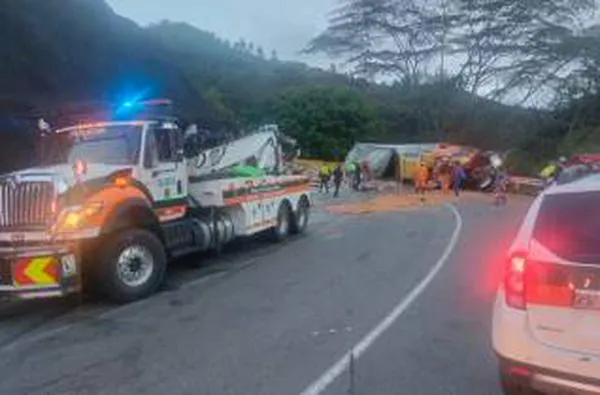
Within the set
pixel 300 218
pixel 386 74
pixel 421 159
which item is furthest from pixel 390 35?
pixel 300 218

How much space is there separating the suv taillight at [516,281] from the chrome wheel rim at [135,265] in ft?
22.8

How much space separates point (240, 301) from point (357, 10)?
56.8m

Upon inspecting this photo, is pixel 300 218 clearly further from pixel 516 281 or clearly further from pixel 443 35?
pixel 443 35

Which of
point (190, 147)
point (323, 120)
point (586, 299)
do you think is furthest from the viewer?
point (323, 120)

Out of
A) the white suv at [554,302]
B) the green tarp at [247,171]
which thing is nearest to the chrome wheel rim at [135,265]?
the green tarp at [247,171]

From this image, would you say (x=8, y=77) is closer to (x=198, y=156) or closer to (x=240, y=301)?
(x=198, y=156)

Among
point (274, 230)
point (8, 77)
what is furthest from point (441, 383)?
point (8, 77)

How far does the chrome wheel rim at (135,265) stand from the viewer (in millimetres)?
11859

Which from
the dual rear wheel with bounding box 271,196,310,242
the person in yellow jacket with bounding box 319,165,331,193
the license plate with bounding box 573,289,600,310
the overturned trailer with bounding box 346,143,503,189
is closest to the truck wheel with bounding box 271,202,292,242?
the dual rear wheel with bounding box 271,196,310,242

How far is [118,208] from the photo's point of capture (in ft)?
39.2

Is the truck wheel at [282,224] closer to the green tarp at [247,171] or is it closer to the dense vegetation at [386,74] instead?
the green tarp at [247,171]

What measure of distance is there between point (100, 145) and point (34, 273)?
9.13ft

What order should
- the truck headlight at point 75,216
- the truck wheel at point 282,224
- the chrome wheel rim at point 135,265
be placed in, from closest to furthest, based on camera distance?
the truck headlight at point 75,216 → the chrome wheel rim at point 135,265 → the truck wheel at point 282,224

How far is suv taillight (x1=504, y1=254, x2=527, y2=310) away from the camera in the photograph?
563 cm
